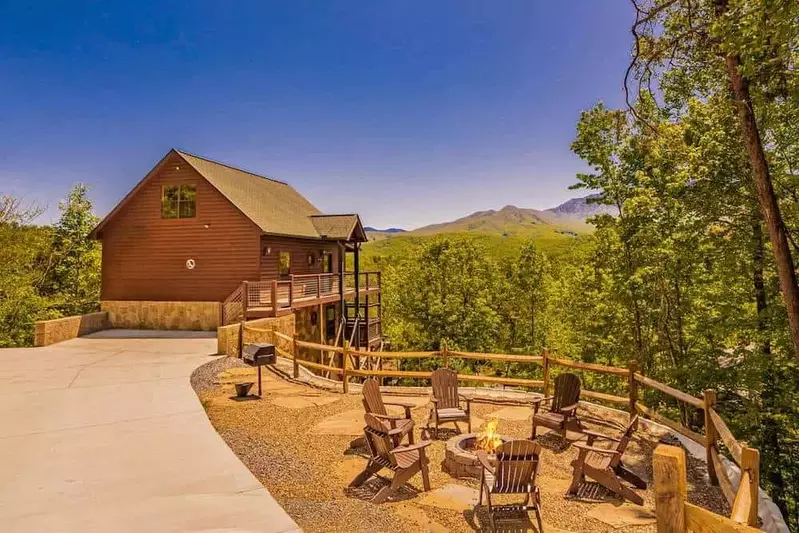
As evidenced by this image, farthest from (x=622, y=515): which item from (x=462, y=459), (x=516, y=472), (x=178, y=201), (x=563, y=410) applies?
(x=178, y=201)

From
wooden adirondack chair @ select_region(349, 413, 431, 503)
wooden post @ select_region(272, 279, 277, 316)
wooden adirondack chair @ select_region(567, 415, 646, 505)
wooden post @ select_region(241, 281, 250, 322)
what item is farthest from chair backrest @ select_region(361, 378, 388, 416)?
wooden post @ select_region(241, 281, 250, 322)

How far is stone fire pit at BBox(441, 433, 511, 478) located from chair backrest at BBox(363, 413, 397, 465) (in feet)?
2.94

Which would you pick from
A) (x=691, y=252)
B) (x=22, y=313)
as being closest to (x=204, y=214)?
(x=22, y=313)

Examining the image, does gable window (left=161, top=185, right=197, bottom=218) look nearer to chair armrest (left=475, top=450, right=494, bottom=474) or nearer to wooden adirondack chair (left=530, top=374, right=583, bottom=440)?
wooden adirondack chair (left=530, top=374, right=583, bottom=440)

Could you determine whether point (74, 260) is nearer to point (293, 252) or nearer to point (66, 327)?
point (66, 327)

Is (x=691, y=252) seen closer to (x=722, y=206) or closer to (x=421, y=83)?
(x=722, y=206)

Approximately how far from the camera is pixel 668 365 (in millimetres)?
17031

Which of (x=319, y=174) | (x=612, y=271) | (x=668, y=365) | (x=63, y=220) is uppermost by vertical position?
(x=319, y=174)

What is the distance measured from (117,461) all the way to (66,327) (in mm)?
13766

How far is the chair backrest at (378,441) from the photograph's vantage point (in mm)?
5655

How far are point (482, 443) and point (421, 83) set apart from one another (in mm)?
22342

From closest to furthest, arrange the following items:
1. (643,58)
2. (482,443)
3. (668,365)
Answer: (482,443) → (643,58) → (668,365)

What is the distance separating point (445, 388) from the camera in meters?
8.10

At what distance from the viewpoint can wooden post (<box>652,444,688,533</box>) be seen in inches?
97.7
